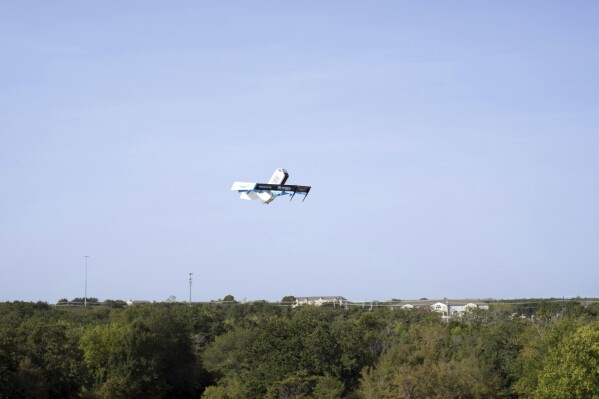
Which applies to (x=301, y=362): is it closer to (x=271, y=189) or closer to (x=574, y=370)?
(x=574, y=370)

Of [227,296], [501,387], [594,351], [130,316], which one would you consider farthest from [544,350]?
[227,296]

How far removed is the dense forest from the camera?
66812 millimetres

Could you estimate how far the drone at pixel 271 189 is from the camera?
41.9m

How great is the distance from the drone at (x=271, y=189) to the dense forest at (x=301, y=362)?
83.8 feet

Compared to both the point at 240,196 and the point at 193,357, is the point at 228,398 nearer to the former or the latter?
the point at 193,357

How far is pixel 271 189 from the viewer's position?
42250 millimetres

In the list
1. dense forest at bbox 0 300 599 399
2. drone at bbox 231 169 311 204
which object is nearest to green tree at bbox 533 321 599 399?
dense forest at bbox 0 300 599 399

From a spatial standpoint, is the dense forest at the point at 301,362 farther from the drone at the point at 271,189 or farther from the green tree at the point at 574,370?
the drone at the point at 271,189

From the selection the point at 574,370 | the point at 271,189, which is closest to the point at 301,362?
the point at 574,370

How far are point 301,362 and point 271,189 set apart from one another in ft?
124

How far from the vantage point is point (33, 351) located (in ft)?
243

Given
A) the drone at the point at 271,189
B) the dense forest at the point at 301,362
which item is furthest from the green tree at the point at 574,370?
the drone at the point at 271,189

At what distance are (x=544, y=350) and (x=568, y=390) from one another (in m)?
14.1

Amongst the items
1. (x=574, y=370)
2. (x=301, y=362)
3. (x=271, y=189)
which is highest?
(x=271, y=189)
